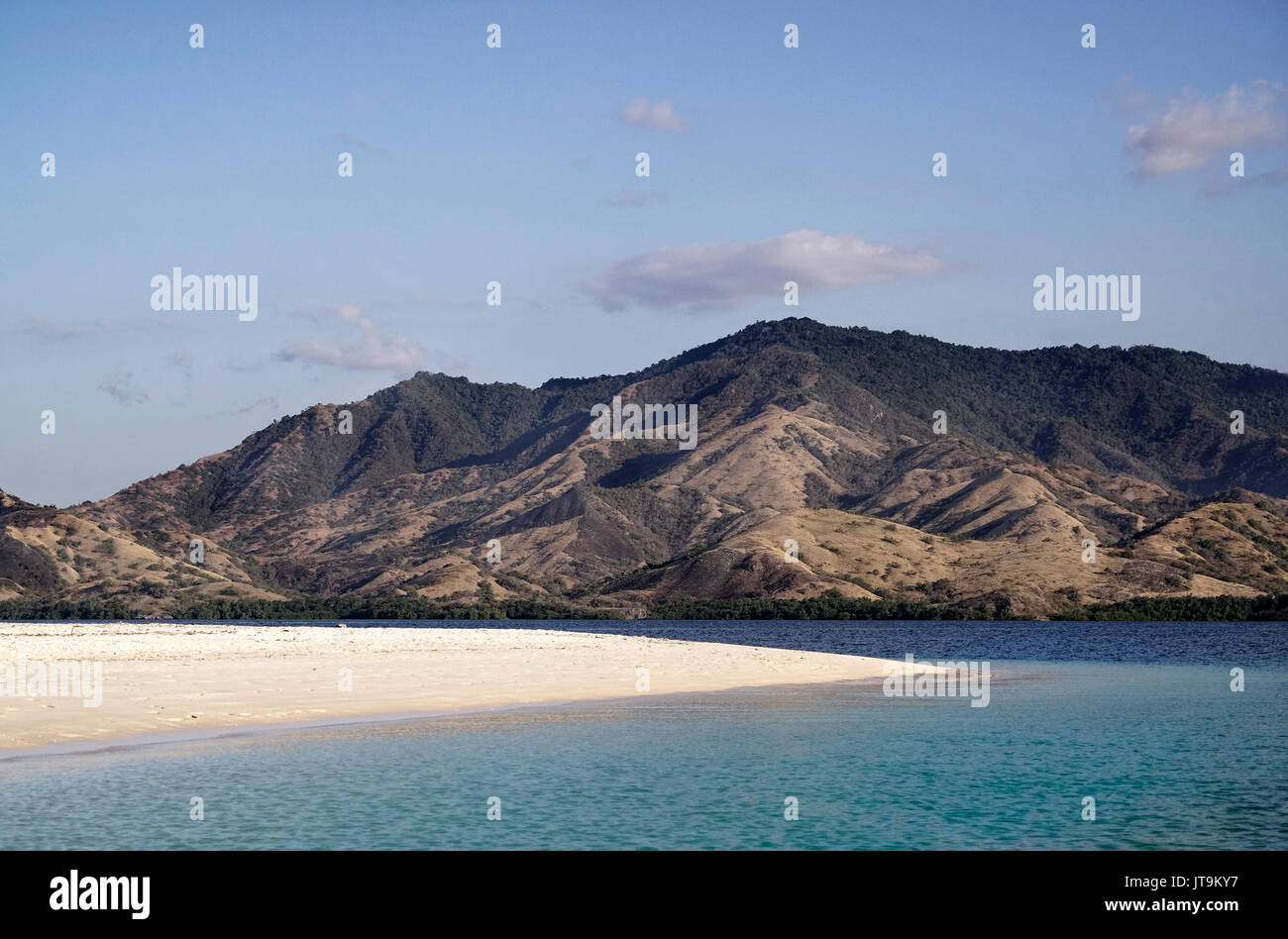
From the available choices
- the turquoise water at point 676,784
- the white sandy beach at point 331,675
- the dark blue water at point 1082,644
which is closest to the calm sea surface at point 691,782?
the turquoise water at point 676,784

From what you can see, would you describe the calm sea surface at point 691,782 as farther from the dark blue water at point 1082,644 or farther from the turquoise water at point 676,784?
the dark blue water at point 1082,644

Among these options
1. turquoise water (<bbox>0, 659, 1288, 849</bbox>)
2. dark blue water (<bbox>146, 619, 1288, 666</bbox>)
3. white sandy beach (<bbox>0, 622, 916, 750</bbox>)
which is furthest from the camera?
dark blue water (<bbox>146, 619, 1288, 666</bbox>)

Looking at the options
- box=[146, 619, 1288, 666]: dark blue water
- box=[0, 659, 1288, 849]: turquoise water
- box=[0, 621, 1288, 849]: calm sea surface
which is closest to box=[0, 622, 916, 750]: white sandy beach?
box=[0, 621, 1288, 849]: calm sea surface

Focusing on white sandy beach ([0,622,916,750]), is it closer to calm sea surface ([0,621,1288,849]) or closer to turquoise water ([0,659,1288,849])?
calm sea surface ([0,621,1288,849])
